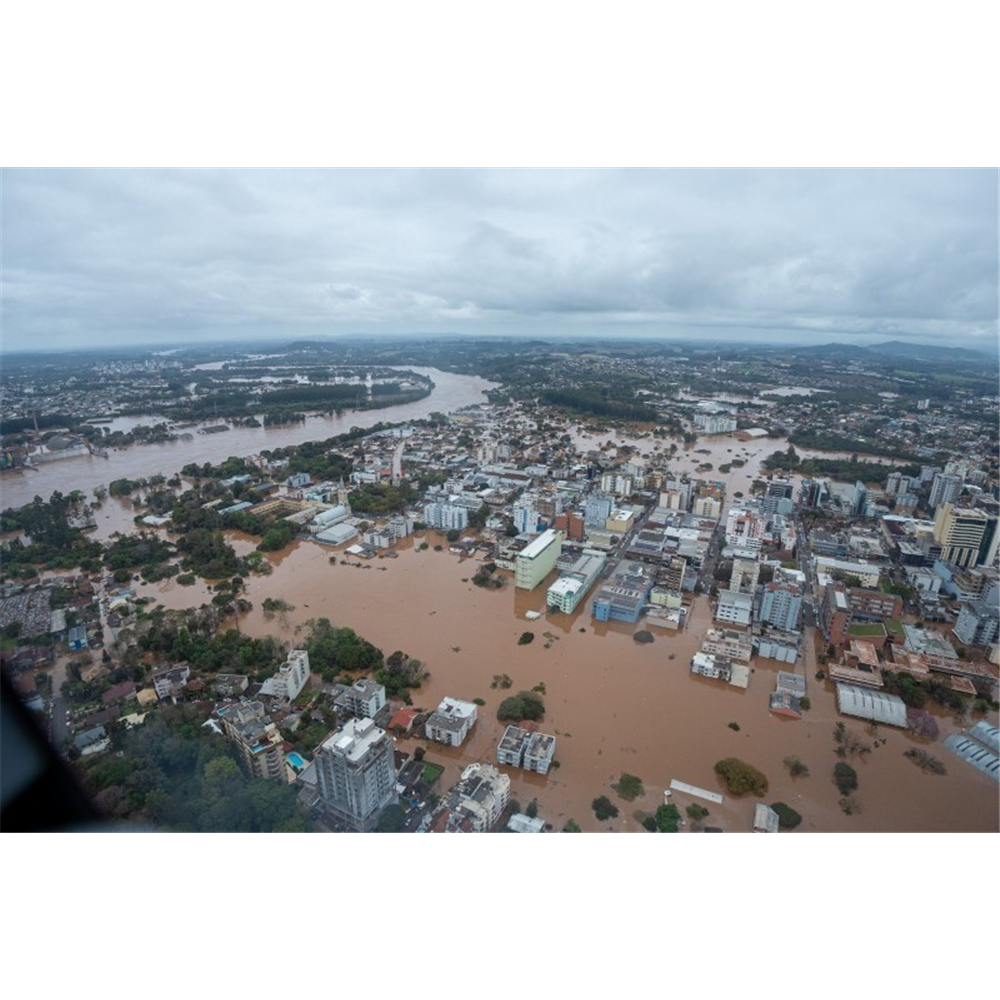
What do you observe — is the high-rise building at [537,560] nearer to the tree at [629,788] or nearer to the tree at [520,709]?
the tree at [520,709]

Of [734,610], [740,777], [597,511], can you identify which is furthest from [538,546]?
[740,777]

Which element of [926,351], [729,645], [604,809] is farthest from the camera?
[926,351]

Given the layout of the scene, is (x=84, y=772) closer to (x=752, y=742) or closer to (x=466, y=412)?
(x=752, y=742)

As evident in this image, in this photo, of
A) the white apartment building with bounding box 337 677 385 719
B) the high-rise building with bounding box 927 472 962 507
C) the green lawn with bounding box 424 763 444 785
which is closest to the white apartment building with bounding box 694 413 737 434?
the high-rise building with bounding box 927 472 962 507

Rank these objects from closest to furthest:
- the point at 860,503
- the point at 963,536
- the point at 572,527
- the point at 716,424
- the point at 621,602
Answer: the point at 621,602 → the point at 963,536 → the point at 572,527 → the point at 860,503 → the point at 716,424

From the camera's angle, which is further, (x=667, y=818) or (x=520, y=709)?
(x=520, y=709)

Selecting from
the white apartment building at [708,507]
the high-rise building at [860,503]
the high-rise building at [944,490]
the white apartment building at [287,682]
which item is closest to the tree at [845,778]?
the white apartment building at [287,682]

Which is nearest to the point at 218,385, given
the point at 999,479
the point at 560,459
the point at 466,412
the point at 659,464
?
the point at 466,412

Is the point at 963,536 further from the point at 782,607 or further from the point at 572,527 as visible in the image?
the point at 572,527

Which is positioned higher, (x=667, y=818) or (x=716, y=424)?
(x=667, y=818)
